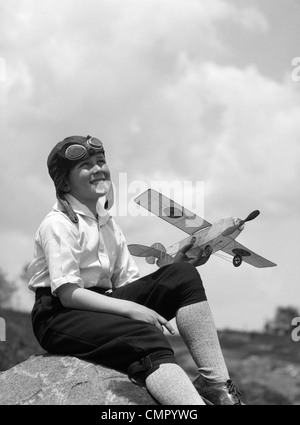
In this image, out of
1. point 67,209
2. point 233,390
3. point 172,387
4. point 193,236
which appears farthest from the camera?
point 193,236

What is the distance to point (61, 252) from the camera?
3109mm

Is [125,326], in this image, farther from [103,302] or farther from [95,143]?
[95,143]

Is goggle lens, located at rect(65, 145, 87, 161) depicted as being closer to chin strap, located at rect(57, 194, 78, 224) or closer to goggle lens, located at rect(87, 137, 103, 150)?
goggle lens, located at rect(87, 137, 103, 150)

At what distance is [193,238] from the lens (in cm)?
366

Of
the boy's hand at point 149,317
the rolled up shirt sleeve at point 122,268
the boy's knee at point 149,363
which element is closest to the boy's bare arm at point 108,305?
the boy's hand at point 149,317

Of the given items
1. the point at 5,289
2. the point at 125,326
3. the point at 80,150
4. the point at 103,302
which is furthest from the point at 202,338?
the point at 5,289

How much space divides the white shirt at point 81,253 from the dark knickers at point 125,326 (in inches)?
3.8

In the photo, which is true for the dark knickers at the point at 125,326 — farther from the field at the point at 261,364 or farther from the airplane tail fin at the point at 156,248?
the field at the point at 261,364

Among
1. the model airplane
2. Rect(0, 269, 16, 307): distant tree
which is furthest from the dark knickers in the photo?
Rect(0, 269, 16, 307): distant tree

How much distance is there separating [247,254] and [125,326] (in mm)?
1055

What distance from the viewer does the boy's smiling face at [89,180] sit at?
3.38m

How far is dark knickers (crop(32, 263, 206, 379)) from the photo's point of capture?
296cm

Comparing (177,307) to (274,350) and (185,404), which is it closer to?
(185,404)
